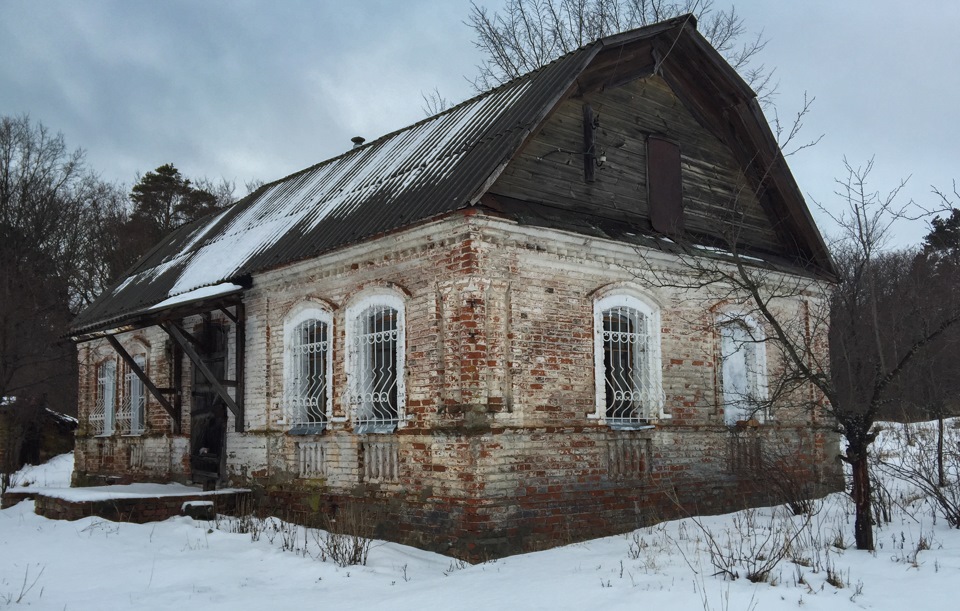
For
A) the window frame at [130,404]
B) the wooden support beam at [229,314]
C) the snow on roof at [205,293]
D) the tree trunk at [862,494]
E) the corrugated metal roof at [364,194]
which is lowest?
the tree trunk at [862,494]

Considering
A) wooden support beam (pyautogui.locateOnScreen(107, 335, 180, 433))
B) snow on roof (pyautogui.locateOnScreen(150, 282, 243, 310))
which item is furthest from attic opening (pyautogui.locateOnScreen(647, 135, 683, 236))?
wooden support beam (pyautogui.locateOnScreen(107, 335, 180, 433))

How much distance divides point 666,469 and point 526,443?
83.6 inches

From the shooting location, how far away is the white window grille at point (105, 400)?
1507cm

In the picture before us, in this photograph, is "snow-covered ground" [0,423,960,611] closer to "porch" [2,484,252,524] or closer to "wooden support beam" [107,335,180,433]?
"porch" [2,484,252,524]

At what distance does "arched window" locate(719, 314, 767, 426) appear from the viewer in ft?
34.1

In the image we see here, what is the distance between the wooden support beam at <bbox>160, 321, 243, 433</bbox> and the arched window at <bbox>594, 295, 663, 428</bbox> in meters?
4.83

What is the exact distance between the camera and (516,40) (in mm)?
22359

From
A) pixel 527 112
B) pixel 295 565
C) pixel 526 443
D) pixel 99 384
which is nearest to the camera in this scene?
pixel 295 565

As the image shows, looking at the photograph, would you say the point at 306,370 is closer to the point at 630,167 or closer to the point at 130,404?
the point at 630,167

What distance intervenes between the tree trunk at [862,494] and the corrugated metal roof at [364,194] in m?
4.02

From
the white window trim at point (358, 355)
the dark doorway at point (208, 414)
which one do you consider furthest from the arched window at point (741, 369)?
the dark doorway at point (208, 414)

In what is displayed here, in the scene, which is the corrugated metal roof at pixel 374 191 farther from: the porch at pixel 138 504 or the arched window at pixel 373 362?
the porch at pixel 138 504

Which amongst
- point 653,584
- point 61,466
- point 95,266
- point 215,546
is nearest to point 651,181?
point 653,584

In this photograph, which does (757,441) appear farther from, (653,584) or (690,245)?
(653,584)
